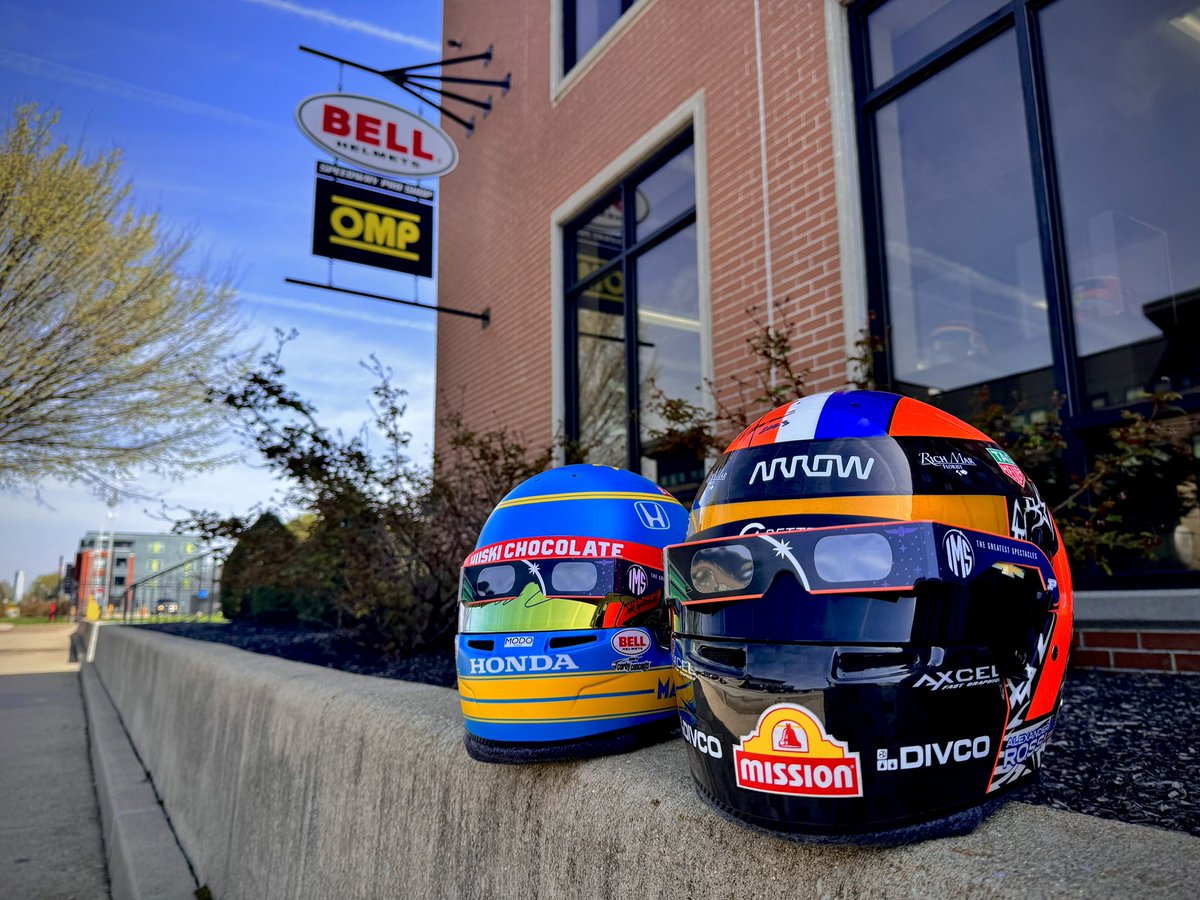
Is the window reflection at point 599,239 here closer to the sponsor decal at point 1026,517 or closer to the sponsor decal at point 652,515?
the sponsor decal at point 652,515

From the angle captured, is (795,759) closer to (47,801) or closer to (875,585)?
(875,585)

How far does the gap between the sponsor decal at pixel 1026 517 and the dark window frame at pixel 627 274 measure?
523 cm

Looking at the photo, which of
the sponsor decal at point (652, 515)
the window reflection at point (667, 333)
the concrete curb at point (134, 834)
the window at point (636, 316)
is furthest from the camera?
the window at point (636, 316)

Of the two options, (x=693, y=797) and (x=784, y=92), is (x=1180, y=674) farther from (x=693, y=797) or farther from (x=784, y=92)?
(x=784, y=92)

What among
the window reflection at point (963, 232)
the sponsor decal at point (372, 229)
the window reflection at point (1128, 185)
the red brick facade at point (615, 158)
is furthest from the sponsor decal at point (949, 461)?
the sponsor decal at point (372, 229)

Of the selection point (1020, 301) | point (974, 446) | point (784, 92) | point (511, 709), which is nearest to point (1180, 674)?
point (1020, 301)

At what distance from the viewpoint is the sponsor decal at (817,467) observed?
134 centimetres

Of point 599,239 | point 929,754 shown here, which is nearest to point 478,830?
point 929,754

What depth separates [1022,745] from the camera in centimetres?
131

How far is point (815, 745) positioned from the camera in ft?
3.92

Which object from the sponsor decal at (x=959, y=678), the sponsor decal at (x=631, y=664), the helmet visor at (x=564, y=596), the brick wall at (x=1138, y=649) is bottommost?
the brick wall at (x=1138, y=649)

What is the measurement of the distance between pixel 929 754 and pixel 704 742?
347 millimetres

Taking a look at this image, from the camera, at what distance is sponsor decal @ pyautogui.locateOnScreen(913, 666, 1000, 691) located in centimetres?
119

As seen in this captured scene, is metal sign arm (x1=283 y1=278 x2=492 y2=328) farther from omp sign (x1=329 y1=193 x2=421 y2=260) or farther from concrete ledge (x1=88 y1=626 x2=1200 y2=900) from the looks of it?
concrete ledge (x1=88 y1=626 x2=1200 y2=900)
